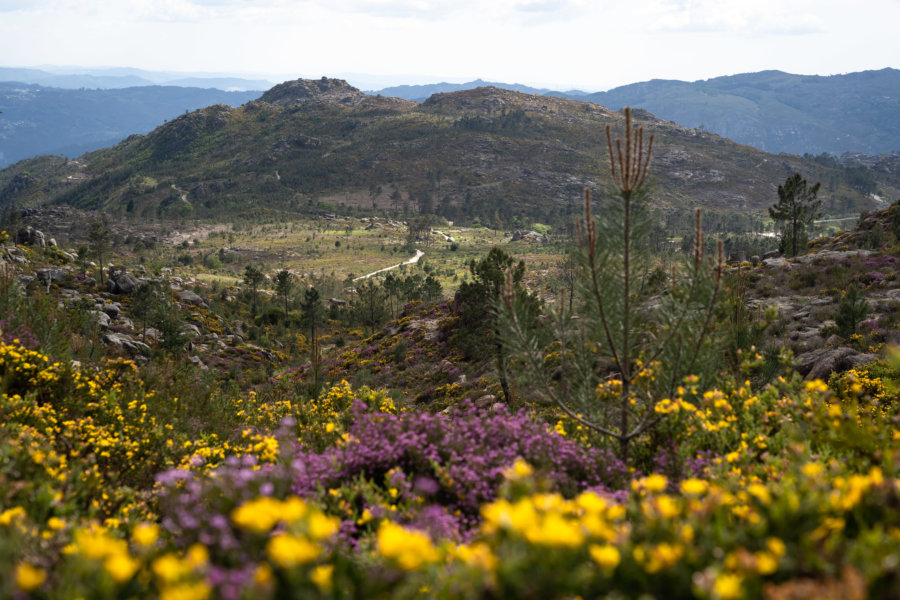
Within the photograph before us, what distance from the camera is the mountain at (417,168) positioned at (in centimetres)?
12100

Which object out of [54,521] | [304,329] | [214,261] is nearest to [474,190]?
[214,261]

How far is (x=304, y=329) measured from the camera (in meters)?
33.1

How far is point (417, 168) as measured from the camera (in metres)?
135

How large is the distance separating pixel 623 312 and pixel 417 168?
136 m

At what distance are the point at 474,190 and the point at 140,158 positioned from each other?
116281 mm

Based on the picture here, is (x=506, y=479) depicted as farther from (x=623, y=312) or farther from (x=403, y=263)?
(x=403, y=263)

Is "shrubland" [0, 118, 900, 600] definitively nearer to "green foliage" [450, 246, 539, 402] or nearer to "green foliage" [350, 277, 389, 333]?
"green foliage" [450, 246, 539, 402]

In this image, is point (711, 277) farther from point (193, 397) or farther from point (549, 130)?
point (549, 130)

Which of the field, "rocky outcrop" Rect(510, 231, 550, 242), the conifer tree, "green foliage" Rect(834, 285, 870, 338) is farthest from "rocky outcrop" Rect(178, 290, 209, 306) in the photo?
"rocky outcrop" Rect(510, 231, 550, 242)

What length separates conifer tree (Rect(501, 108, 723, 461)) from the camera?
3932mm

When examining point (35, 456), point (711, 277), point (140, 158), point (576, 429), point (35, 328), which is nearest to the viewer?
point (35, 456)

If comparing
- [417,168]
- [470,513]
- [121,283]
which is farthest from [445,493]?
[417,168]

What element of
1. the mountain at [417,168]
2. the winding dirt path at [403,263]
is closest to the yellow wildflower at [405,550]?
the winding dirt path at [403,263]

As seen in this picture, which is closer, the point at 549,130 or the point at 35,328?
the point at 35,328
